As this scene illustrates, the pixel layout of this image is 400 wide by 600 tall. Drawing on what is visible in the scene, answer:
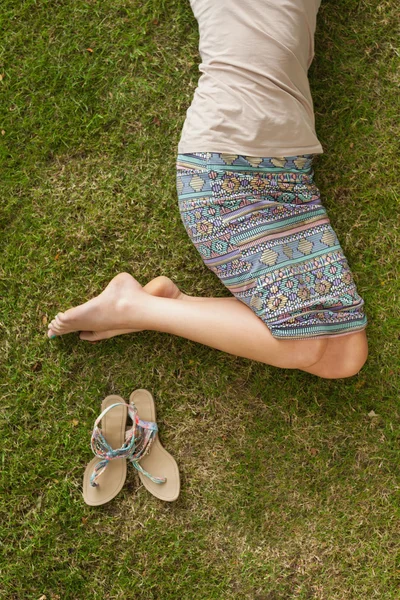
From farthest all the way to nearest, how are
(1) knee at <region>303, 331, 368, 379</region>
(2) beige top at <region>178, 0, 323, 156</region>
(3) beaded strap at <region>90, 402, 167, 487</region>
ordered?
(3) beaded strap at <region>90, 402, 167, 487</region> < (1) knee at <region>303, 331, 368, 379</region> < (2) beige top at <region>178, 0, 323, 156</region>

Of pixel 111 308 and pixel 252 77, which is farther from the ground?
pixel 252 77

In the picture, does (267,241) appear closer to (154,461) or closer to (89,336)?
(89,336)

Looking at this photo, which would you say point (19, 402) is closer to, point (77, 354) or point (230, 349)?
point (77, 354)

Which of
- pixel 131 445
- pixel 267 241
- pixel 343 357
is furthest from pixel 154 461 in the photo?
pixel 267 241

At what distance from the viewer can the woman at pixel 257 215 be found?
1.78m

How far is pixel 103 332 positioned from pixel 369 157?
4.42 feet

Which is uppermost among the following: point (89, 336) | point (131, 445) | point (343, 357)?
point (89, 336)

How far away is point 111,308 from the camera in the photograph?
6.71 ft

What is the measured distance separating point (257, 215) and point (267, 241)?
10cm

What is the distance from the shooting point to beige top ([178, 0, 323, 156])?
175 centimetres

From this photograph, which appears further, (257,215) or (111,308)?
(111,308)

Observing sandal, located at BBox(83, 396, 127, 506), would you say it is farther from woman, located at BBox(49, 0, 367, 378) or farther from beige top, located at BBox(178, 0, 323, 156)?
beige top, located at BBox(178, 0, 323, 156)

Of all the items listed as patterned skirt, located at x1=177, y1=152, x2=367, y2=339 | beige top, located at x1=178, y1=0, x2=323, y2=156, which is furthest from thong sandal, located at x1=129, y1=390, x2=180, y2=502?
beige top, located at x1=178, y1=0, x2=323, y2=156

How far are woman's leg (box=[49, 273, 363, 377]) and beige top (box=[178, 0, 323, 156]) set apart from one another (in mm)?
591
